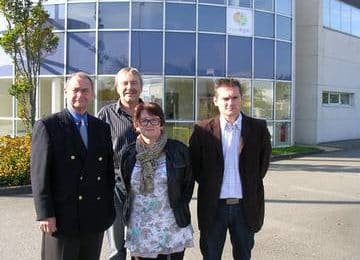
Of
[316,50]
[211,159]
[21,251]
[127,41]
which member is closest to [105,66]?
[127,41]

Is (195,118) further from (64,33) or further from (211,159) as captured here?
(211,159)

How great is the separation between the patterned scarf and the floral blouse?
1.2 inches

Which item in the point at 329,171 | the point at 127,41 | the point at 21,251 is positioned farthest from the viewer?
the point at 127,41

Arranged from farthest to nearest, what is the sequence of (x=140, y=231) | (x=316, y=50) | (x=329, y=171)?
1. (x=316, y=50)
2. (x=329, y=171)
3. (x=140, y=231)

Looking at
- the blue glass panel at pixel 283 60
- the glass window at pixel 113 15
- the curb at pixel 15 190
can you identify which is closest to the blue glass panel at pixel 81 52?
the glass window at pixel 113 15

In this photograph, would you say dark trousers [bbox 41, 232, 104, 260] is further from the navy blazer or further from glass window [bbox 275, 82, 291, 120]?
glass window [bbox 275, 82, 291, 120]

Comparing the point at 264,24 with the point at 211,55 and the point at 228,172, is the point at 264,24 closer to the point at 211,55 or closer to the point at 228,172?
the point at 211,55

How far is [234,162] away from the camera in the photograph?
433 cm

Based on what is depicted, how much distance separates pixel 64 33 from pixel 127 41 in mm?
2267

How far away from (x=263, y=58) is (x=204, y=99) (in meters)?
3.13

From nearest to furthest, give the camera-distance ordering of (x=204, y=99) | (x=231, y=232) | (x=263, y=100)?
1. (x=231, y=232)
2. (x=204, y=99)
3. (x=263, y=100)

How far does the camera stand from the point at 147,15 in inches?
742

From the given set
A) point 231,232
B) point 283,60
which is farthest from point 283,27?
point 231,232

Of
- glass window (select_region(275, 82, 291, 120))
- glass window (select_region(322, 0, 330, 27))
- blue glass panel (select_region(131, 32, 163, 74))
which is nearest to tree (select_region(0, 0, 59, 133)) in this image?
blue glass panel (select_region(131, 32, 163, 74))
